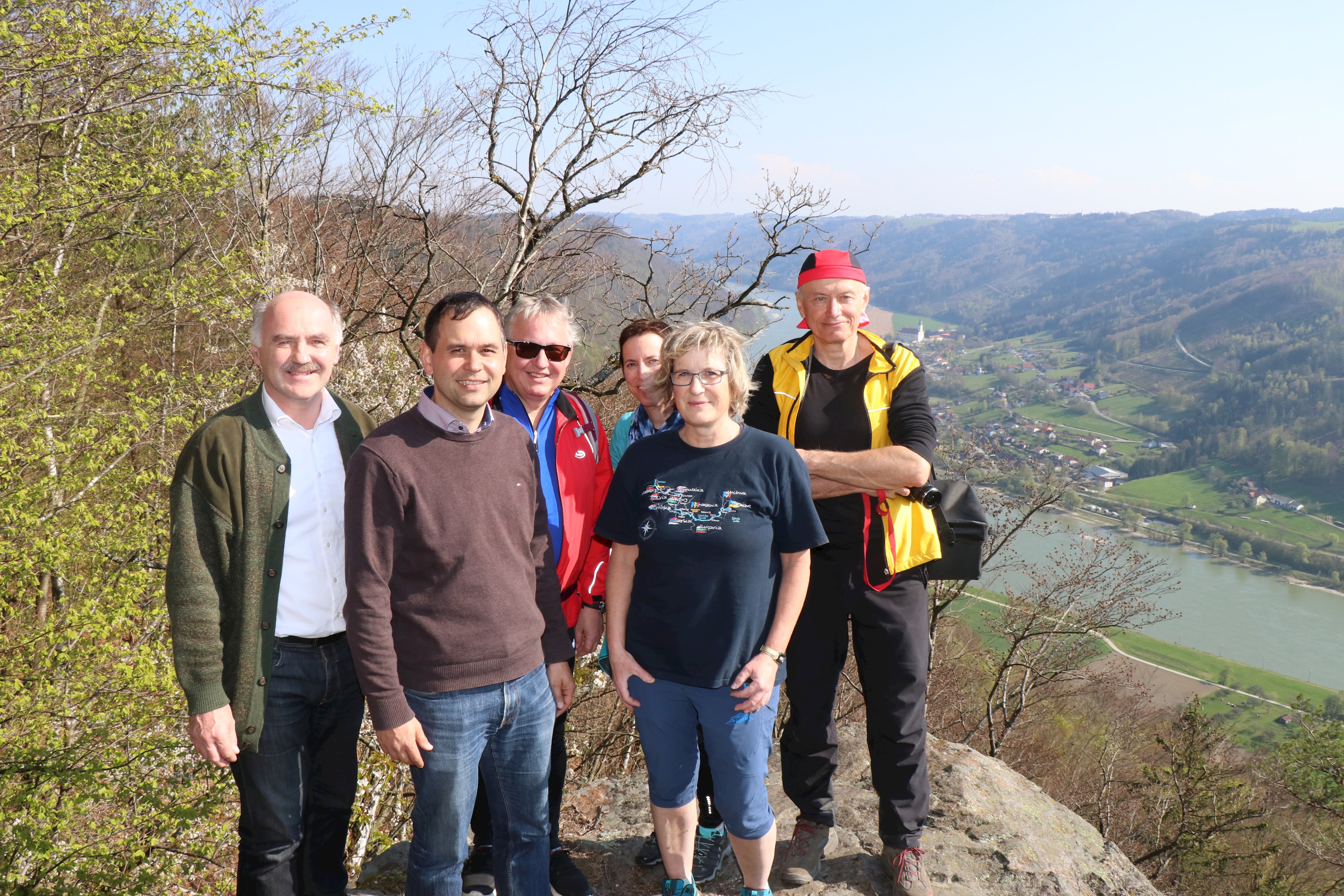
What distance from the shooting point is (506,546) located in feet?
7.25

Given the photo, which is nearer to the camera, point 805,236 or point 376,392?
point 805,236

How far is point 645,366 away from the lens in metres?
2.84

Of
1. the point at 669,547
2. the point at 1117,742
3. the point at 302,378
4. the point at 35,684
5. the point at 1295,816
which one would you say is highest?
the point at 302,378

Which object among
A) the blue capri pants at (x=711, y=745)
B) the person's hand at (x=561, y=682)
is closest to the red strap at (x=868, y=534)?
the blue capri pants at (x=711, y=745)

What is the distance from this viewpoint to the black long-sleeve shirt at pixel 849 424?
283 centimetres

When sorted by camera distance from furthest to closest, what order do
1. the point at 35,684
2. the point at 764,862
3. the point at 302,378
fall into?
the point at 35,684 → the point at 764,862 → the point at 302,378

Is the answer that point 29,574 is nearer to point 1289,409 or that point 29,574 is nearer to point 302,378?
point 302,378

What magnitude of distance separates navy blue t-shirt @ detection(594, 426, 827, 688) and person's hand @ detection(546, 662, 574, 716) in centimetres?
35

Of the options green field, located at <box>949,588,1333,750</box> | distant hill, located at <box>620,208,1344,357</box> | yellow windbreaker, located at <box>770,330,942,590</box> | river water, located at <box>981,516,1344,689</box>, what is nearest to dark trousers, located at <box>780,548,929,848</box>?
yellow windbreaker, located at <box>770,330,942,590</box>

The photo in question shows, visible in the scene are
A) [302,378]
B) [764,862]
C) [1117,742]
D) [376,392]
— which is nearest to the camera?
[302,378]

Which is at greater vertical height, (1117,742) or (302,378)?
(302,378)

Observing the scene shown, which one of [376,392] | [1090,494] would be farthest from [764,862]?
[1090,494]

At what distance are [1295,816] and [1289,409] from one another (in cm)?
7464

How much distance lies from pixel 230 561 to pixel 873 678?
2.29m
